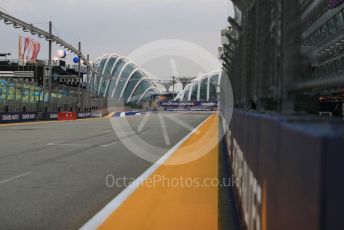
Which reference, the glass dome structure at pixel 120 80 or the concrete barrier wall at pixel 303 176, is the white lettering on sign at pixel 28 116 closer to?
the concrete barrier wall at pixel 303 176

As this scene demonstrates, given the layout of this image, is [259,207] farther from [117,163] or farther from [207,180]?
[117,163]

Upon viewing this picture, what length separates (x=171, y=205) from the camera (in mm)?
6855

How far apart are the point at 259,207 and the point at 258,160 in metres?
0.36

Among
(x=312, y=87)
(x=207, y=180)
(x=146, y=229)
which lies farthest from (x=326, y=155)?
(x=207, y=180)

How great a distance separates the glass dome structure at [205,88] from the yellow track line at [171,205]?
143 metres

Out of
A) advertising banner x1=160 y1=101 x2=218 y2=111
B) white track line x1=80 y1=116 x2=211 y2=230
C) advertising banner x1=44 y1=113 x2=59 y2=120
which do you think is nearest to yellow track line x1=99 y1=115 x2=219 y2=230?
white track line x1=80 y1=116 x2=211 y2=230

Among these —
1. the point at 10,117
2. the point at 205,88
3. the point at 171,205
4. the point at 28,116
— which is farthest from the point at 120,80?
the point at 171,205

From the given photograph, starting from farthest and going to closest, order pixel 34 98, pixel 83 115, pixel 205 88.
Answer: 1. pixel 205 88
2. pixel 83 115
3. pixel 34 98

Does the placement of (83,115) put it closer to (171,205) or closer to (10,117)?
(10,117)

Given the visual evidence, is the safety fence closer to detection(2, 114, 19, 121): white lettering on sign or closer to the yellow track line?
detection(2, 114, 19, 121): white lettering on sign

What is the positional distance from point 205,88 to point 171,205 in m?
150

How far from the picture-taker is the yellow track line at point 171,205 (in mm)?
5727

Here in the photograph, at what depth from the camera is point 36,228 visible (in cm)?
553

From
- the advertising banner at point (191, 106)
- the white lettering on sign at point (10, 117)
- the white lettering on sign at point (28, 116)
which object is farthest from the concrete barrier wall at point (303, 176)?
the advertising banner at point (191, 106)
